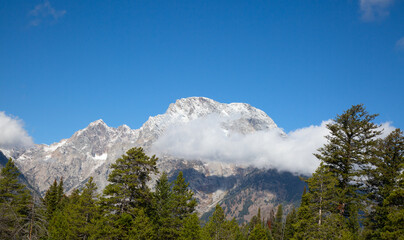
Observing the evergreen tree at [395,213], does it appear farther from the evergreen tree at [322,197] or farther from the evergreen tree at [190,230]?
the evergreen tree at [190,230]

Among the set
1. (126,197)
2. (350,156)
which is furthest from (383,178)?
(126,197)

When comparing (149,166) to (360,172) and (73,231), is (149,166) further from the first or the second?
(360,172)

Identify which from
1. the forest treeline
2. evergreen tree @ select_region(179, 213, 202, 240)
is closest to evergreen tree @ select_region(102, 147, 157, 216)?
the forest treeline

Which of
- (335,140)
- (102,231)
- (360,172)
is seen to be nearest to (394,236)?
(360,172)

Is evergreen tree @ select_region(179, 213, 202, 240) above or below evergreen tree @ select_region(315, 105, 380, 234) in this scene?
below

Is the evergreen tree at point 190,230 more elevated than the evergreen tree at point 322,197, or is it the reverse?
the evergreen tree at point 322,197

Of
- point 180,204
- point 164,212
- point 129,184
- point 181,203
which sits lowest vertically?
point 164,212

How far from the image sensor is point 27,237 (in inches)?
1027

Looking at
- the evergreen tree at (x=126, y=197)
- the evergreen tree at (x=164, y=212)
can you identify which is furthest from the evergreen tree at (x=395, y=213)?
the evergreen tree at (x=164, y=212)

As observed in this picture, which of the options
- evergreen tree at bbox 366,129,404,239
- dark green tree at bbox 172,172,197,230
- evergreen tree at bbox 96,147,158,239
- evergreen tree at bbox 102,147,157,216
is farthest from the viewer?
dark green tree at bbox 172,172,197,230

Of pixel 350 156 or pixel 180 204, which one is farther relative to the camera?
pixel 180 204

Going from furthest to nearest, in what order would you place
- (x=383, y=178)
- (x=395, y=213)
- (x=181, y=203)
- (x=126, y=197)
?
(x=181, y=203) < (x=126, y=197) < (x=383, y=178) < (x=395, y=213)

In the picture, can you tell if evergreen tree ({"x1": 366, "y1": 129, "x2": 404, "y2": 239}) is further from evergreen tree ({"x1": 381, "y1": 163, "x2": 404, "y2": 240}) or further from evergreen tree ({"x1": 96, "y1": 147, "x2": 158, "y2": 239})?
evergreen tree ({"x1": 96, "y1": 147, "x2": 158, "y2": 239})

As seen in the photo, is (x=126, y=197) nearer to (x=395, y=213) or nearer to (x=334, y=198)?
(x=334, y=198)
